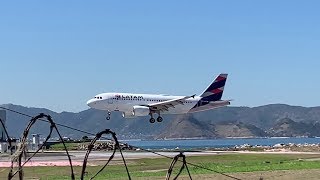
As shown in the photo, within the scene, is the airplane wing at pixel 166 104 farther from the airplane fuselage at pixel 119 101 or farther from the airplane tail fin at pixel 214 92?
the airplane tail fin at pixel 214 92

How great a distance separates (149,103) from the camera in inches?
3760

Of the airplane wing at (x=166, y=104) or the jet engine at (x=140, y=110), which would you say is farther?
the airplane wing at (x=166, y=104)

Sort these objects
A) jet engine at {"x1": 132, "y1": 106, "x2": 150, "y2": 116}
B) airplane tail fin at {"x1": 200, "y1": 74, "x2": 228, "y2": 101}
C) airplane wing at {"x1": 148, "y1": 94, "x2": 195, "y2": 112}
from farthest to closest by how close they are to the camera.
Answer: airplane tail fin at {"x1": 200, "y1": 74, "x2": 228, "y2": 101} < airplane wing at {"x1": 148, "y1": 94, "x2": 195, "y2": 112} < jet engine at {"x1": 132, "y1": 106, "x2": 150, "y2": 116}

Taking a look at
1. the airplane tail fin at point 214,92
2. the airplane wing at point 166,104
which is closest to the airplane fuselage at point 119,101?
the airplane wing at point 166,104

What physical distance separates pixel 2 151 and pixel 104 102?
16.8 meters

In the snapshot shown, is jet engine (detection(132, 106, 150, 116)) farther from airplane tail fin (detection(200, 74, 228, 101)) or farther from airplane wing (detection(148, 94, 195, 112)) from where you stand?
airplane tail fin (detection(200, 74, 228, 101))

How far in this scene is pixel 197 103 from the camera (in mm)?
101625

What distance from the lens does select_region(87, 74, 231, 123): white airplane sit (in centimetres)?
9325

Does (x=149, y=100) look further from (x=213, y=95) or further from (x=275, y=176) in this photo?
(x=275, y=176)

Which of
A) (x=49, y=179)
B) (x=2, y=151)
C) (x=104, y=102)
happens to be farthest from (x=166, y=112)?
(x=49, y=179)

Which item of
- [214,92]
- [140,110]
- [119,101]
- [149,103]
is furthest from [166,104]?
[214,92]

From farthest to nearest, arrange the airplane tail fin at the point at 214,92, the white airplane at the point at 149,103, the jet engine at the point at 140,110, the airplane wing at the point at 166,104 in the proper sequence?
the airplane tail fin at the point at 214,92, the airplane wing at the point at 166,104, the white airplane at the point at 149,103, the jet engine at the point at 140,110

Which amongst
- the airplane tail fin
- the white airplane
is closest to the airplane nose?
the white airplane

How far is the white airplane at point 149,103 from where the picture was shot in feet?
306
